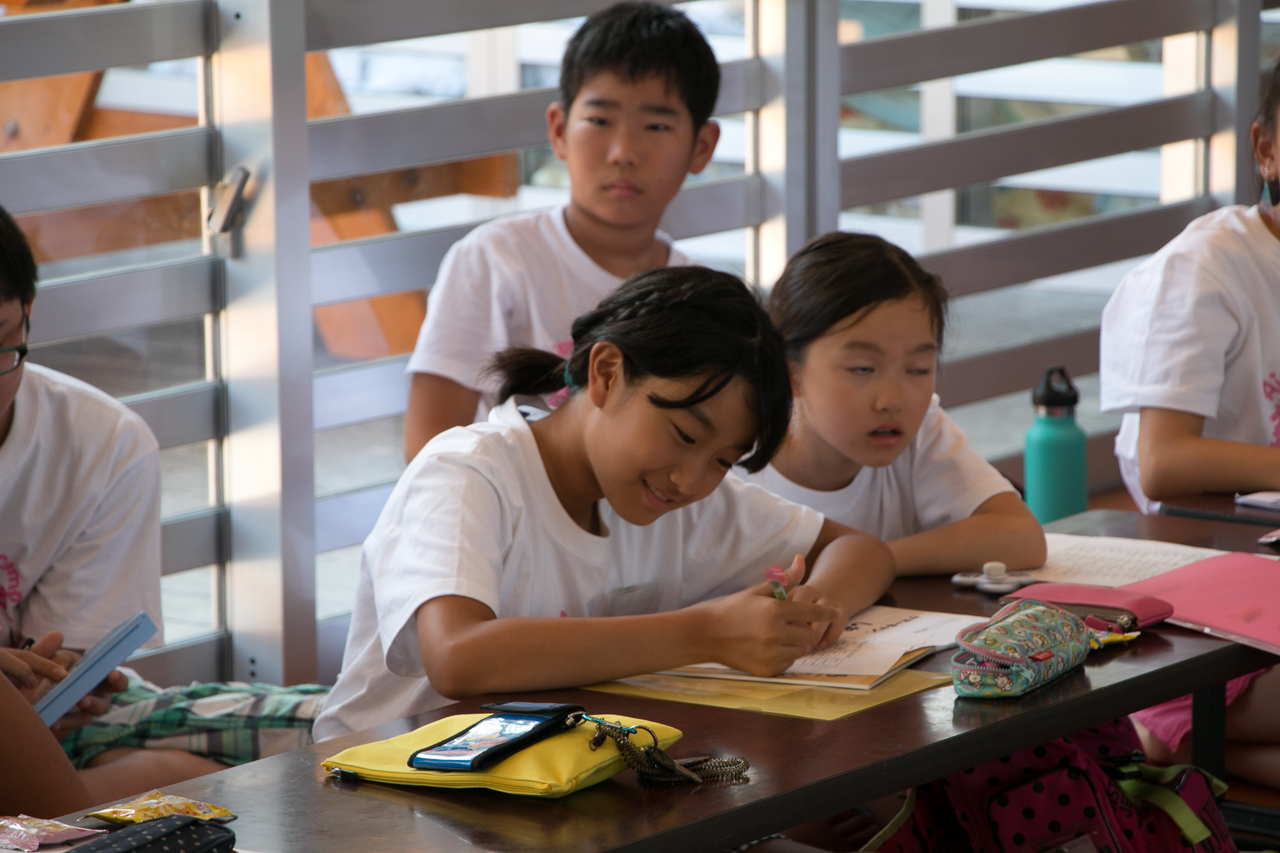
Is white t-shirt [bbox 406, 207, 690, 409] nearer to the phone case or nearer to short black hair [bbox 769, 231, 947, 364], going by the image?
short black hair [bbox 769, 231, 947, 364]

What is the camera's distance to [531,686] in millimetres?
1465

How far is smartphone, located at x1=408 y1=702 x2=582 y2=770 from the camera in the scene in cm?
116

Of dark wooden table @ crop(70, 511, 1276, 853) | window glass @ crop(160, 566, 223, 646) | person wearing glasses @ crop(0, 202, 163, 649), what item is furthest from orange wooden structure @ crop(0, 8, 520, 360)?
dark wooden table @ crop(70, 511, 1276, 853)

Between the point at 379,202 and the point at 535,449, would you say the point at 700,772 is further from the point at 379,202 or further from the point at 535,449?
the point at 379,202

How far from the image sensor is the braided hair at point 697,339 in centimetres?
165

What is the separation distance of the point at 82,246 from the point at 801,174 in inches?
76.0

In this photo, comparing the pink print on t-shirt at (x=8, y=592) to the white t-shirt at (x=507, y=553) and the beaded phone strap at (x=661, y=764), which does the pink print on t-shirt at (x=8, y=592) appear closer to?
the white t-shirt at (x=507, y=553)

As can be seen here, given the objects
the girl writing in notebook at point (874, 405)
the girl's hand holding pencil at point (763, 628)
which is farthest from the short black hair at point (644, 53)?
the girl's hand holding pencil at point (763, 628)

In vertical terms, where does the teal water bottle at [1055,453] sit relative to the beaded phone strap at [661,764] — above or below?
below

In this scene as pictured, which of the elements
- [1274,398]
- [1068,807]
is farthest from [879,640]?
[1274,398]

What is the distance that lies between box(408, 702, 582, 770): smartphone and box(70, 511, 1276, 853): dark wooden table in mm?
27

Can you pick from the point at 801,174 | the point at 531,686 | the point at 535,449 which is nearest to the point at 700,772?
the point at 531,686

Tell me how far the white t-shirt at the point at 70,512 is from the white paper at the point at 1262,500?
172 centimetres

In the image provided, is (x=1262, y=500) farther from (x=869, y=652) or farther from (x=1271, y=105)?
(x=869, y=652)
